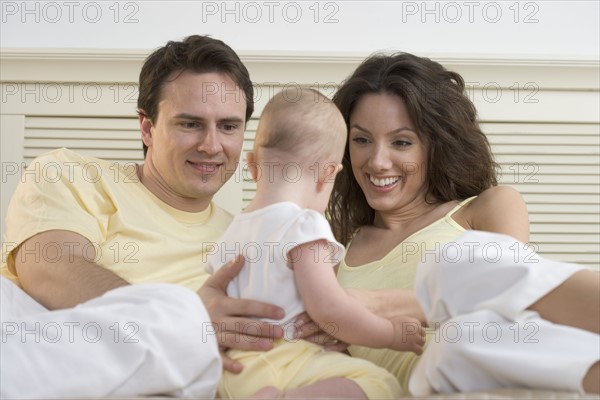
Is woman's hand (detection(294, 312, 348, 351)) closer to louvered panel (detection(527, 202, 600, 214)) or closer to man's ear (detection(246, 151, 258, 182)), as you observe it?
man's ear (detection(246, 151, 258, 182))

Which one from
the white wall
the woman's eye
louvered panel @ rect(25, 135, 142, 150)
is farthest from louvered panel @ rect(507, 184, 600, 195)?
louvered panel @ rect(25, 135, 142, 150)

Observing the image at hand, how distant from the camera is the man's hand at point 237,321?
1.37 meters

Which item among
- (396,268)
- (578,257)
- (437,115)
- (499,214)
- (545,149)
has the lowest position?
(578,257)

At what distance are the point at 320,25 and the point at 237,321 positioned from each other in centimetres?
139

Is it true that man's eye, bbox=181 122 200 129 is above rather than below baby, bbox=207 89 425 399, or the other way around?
above

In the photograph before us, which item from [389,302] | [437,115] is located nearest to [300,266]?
[389,302]

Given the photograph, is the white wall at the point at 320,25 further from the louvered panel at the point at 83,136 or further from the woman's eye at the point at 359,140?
the woman's eye at the point at 359,140

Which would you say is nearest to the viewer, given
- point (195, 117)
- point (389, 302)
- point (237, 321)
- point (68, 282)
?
point (237, 321)

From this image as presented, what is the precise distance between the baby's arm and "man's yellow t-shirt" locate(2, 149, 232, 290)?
54 centimetres

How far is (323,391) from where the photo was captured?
127 cm

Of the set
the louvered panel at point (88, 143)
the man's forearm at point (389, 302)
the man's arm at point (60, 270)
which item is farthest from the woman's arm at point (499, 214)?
the louvered panel at point (88, 143)

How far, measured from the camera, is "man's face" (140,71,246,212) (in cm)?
200

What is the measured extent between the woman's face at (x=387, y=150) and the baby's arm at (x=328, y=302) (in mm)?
557

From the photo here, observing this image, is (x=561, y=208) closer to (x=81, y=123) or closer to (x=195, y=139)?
(x=195, y=139)
